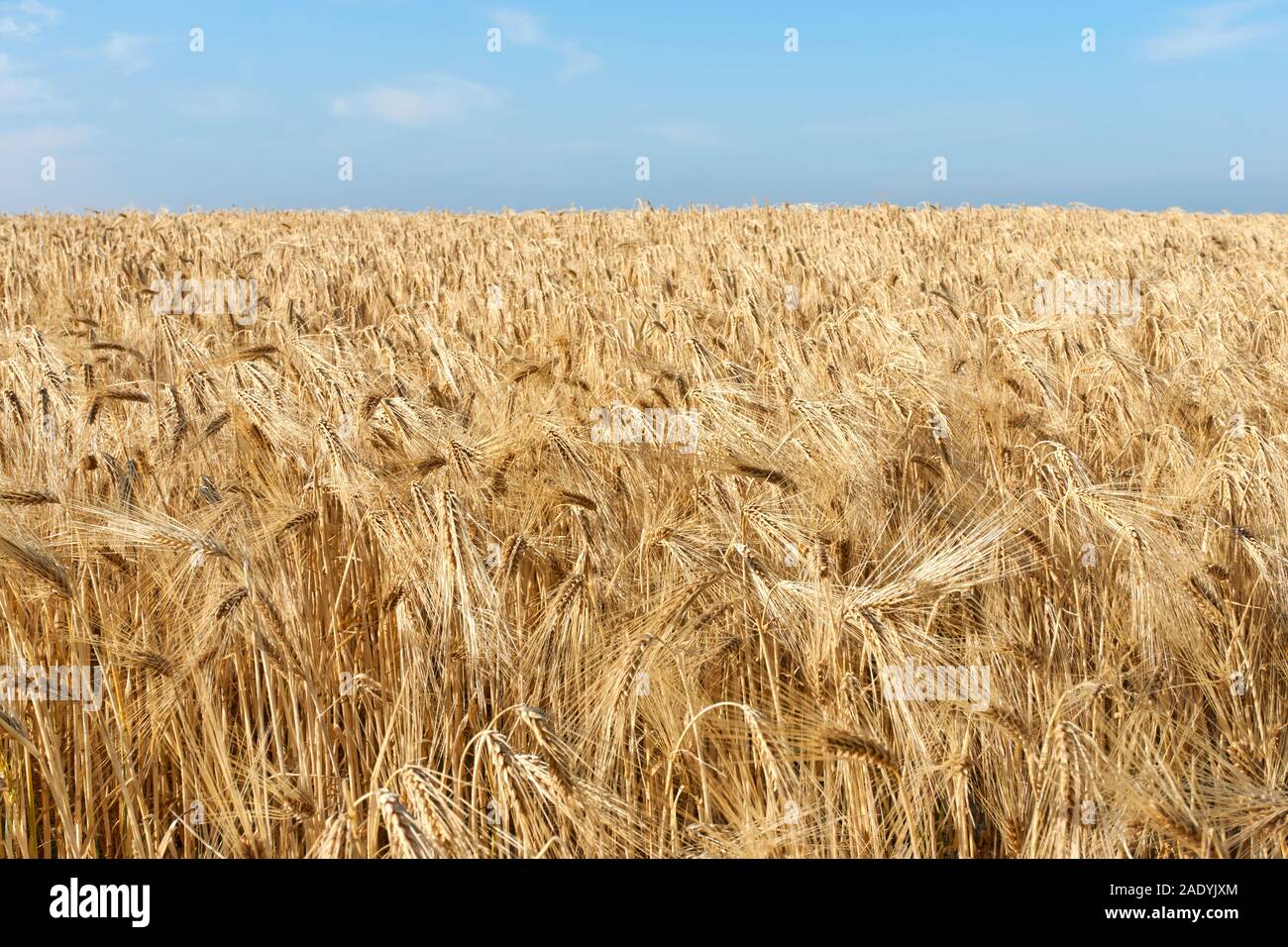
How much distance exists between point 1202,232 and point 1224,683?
12.6m

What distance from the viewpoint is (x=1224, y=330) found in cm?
492

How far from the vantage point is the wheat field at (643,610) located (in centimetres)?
159

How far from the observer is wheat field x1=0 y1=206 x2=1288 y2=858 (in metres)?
1.59

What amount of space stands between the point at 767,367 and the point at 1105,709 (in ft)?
7.70

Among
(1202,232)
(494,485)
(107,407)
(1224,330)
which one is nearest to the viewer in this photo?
(494,485)

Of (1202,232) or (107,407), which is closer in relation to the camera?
(107,407)

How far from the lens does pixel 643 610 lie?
2176 millimetres

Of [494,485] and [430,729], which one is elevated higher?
[494,485]
